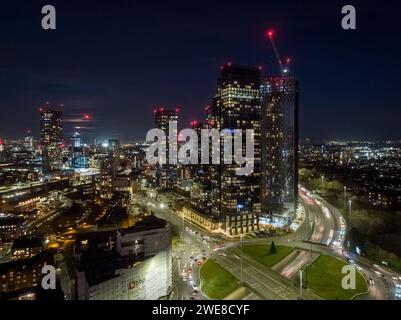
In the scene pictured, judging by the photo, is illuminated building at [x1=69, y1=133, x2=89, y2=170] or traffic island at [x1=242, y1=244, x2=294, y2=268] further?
illuminated building at [x1=69, y1=133, x2=89, y2=170]

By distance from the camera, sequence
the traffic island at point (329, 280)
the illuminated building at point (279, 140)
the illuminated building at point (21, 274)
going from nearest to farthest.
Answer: the traffic island at point (329, 280)
the illuminated building at point (21, 274)
the illuminated building at point (279, 140)

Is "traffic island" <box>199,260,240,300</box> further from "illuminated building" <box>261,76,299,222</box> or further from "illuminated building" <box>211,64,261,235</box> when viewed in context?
"illuminated building" <box>261,76,299,222</box>

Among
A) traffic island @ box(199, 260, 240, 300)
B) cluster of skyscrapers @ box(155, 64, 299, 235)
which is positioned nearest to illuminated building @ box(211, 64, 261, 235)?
cluster of skyscrapers @ box(155, 64, 299, 235)

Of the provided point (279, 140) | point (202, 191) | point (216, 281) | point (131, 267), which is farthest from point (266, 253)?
point (279, 140)

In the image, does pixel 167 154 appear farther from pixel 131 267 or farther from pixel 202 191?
pixel 131 267

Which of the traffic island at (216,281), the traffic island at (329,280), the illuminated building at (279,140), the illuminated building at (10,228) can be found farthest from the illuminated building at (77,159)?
the traffic island at (329,280)

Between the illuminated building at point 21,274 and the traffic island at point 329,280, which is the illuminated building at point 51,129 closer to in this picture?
the illuminated building at point 21,274
